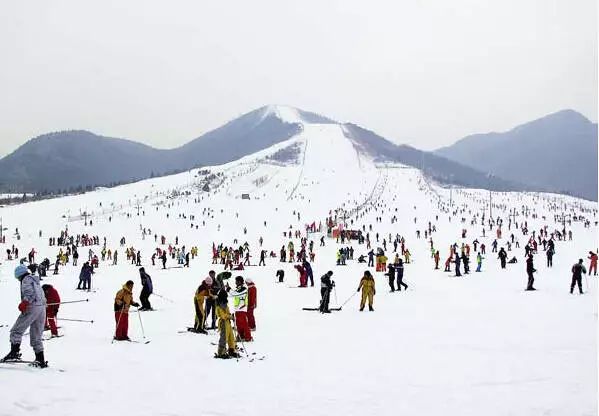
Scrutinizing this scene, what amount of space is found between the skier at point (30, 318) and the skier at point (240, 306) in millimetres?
3487

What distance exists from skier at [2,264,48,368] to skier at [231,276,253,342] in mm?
3487

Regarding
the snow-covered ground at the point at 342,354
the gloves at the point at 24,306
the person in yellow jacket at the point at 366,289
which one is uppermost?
the gloves at the point at 24,306

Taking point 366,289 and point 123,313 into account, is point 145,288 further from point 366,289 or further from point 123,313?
point 366,289

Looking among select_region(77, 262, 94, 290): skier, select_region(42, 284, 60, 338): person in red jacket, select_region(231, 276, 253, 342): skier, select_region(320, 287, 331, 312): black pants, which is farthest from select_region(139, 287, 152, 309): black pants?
select_region(77, 262, 94, 290): skier

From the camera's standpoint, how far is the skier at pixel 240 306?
10680mm

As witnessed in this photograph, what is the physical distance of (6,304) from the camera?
673 inches

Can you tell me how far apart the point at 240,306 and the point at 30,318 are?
3734mm

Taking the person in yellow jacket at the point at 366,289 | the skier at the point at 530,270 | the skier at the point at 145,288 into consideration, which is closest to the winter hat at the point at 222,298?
the skier at the point at 145,288

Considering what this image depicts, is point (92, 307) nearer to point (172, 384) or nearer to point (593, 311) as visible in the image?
point (172, 384)

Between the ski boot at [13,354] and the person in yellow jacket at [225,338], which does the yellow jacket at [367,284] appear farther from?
the ski boot at [13,354]

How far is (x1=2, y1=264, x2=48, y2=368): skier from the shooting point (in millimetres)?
8148

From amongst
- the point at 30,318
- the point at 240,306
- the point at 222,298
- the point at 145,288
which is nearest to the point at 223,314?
the point at 222,298

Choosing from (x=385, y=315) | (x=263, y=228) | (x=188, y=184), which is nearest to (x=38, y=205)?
(x=188, y=184)

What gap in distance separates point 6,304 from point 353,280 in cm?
1360
